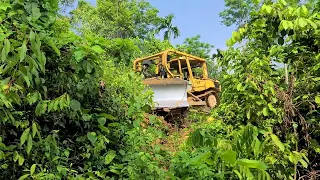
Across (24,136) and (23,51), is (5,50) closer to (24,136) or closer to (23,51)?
(23,51)

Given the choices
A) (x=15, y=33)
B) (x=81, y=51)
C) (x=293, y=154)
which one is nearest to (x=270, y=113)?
(x=293, y=154)

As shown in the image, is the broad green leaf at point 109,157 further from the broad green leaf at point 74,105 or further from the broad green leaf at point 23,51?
the broad green leaf at point 23,51

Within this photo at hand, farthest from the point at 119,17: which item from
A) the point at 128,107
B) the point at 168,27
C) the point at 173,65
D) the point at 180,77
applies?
the point at 128,107

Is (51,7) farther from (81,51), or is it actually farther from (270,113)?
(270,113)

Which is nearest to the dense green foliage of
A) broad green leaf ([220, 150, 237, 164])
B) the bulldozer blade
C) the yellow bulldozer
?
broad green leaf ([220, 150, 237, 164])

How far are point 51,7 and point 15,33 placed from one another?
248 millimetres

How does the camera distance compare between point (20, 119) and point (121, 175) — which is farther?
point (121, 175)

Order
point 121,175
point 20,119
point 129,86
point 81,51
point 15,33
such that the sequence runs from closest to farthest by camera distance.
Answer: point 15,33, point 81,51, point 20,119, point 121,175, point 129,86

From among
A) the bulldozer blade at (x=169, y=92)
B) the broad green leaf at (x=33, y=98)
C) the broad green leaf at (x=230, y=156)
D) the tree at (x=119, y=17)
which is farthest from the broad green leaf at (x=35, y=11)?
the tree at (x=119, y=17)

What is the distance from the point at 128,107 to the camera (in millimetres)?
2645

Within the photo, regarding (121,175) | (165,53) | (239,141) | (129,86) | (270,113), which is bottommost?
(121,175)

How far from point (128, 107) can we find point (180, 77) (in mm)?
7795

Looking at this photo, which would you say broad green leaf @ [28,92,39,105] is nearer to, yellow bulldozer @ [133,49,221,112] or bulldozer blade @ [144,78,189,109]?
bulldozer blade @ [144,78,189,109]

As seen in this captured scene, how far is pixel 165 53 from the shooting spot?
34.4 feet
